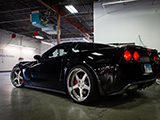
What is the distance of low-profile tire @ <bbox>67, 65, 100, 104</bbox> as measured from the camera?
1.90 metres

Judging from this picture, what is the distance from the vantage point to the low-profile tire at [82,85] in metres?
1.90

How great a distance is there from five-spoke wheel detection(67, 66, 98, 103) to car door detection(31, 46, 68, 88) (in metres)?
0.33

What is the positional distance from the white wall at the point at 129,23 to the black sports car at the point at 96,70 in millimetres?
4445

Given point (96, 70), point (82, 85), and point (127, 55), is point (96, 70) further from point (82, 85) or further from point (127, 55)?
point (127, 55)

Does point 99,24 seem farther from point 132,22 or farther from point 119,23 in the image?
point 132,22

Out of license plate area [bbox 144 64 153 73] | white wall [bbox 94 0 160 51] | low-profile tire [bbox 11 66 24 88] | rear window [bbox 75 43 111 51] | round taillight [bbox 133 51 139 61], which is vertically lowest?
low-profile tire [bbox 11 66 24 88]

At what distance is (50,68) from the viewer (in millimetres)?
2607

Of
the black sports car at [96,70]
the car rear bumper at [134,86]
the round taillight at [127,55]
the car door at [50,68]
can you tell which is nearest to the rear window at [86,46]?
the black sports car at [96,70]

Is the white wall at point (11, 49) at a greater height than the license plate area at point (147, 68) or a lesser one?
greater

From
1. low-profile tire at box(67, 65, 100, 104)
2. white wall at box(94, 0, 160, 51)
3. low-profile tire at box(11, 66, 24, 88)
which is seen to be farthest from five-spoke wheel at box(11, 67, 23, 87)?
white wall at box(94, 0, 160, 51)

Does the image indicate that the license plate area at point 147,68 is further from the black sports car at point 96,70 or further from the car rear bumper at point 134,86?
the car rear bumper at point 134,86

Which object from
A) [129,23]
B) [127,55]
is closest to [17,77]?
[127,55]

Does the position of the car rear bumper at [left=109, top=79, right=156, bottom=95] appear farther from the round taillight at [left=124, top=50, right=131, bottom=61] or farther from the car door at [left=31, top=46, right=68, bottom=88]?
the car door at [left=31, top=46, right=68, bottom=88]

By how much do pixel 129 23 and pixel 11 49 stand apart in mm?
14112
